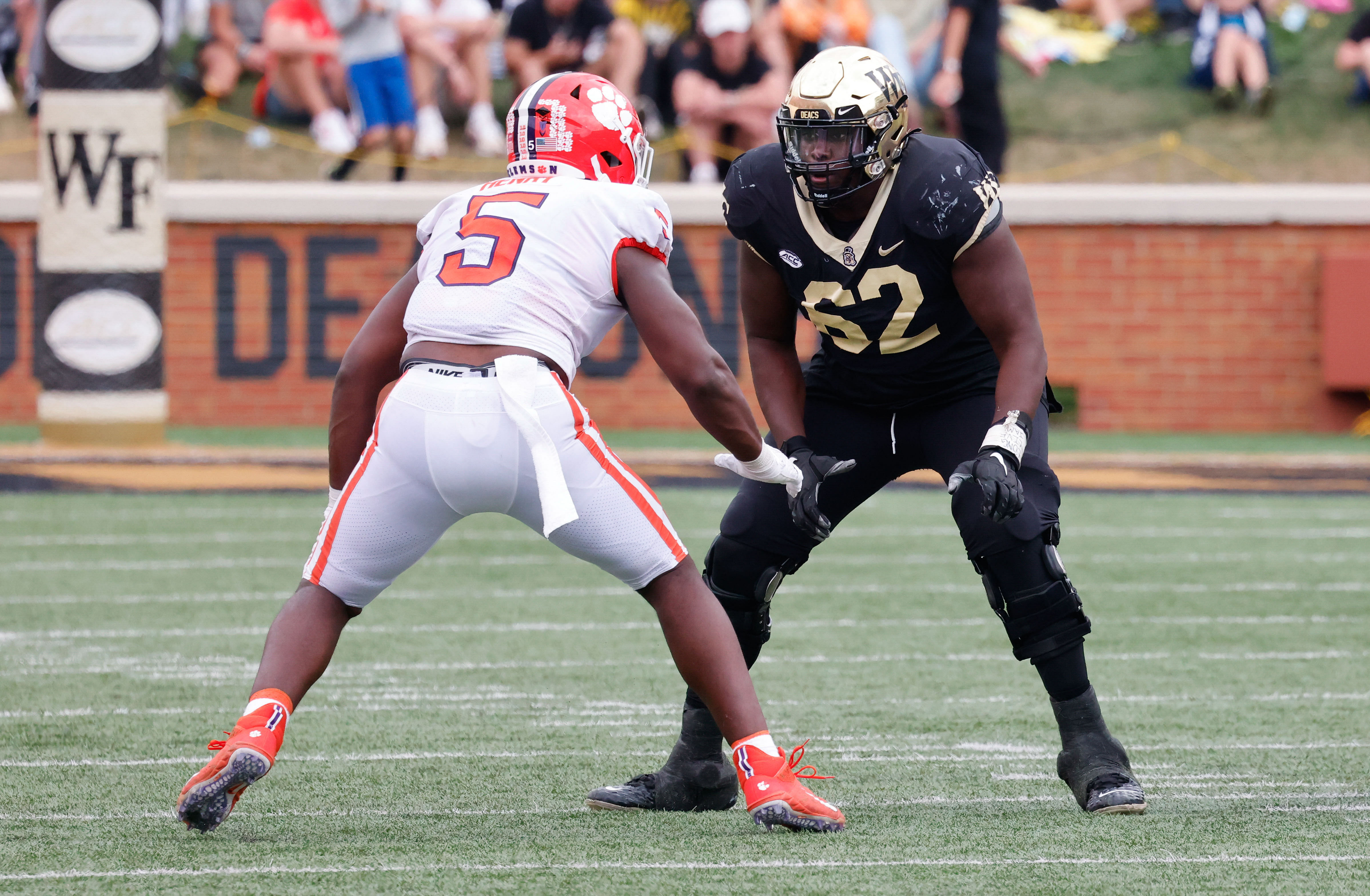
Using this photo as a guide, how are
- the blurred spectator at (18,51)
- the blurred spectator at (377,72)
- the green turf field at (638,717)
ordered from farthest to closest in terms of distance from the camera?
the blurred spectator at (18,51) → the blurred spectator at (377,72) → the green turf field at (638,717)

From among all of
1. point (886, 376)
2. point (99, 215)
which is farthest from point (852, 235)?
point (99, 215)

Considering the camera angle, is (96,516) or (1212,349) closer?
(96,516)

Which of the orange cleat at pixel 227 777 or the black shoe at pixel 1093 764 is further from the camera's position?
the black shoe at pixel 1093 764

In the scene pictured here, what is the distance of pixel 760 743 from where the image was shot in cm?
419

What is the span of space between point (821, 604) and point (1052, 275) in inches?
306

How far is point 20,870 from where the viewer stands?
3.77 metres

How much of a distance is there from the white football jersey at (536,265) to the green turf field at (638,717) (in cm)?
104

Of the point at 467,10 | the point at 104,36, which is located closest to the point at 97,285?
the point at 104,36

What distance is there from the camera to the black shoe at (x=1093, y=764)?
14.5 feet

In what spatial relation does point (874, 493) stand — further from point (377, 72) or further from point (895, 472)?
point (377, 72)

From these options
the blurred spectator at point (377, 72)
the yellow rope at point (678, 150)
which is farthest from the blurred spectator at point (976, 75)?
the blurred spectator at point (377, 72)

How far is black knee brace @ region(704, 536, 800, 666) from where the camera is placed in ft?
A: 15.6

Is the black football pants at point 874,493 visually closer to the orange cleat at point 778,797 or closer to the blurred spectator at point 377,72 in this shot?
the orange cleat at point 778,797

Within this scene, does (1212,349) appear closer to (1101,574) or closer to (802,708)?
(1101,574)
